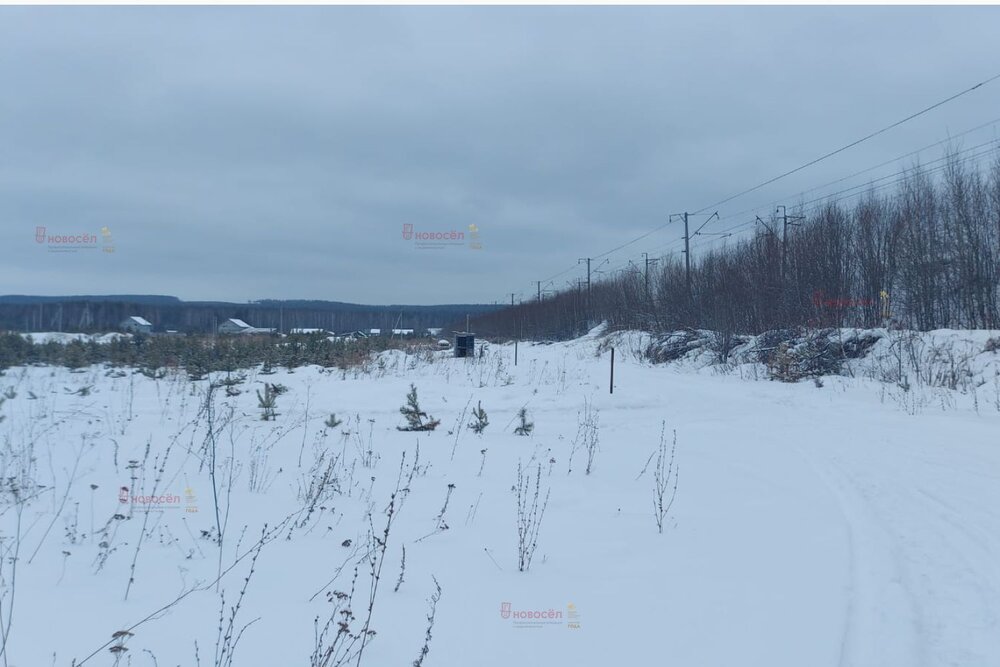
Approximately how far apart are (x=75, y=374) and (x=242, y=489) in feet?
39.6

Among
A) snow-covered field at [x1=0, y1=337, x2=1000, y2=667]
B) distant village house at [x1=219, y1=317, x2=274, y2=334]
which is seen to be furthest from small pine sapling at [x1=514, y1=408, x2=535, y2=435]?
distant village house at [x1=219, y1=317, x2=274, y2=334]

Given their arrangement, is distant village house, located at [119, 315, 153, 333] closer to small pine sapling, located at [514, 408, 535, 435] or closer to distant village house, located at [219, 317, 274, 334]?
distant village house, located at [219, 317, 274, 334]

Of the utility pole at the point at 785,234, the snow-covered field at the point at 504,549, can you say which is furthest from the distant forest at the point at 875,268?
the snow-covered field at the point at 504,549

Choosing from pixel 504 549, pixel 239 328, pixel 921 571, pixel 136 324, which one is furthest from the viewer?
pixel 239 328

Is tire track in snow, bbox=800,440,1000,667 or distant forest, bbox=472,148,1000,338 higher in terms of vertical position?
distant forest, bbox=472,148,1000,338

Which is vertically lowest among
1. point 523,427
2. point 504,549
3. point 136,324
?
point 504,549

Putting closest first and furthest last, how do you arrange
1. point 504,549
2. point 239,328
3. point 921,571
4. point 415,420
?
point 921,571
point 504,549
point 415,420
point 239,328

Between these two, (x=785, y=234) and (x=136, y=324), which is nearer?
(x=136, y=324)

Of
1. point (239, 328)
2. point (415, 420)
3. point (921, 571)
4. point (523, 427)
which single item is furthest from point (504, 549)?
point (239, 328)

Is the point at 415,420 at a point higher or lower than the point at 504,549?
higher

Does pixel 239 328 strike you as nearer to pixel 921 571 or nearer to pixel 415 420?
pixel 415 420

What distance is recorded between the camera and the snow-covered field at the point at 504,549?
11.0ft

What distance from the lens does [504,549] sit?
486cm

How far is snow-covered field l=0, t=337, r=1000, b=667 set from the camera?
3350 mm
